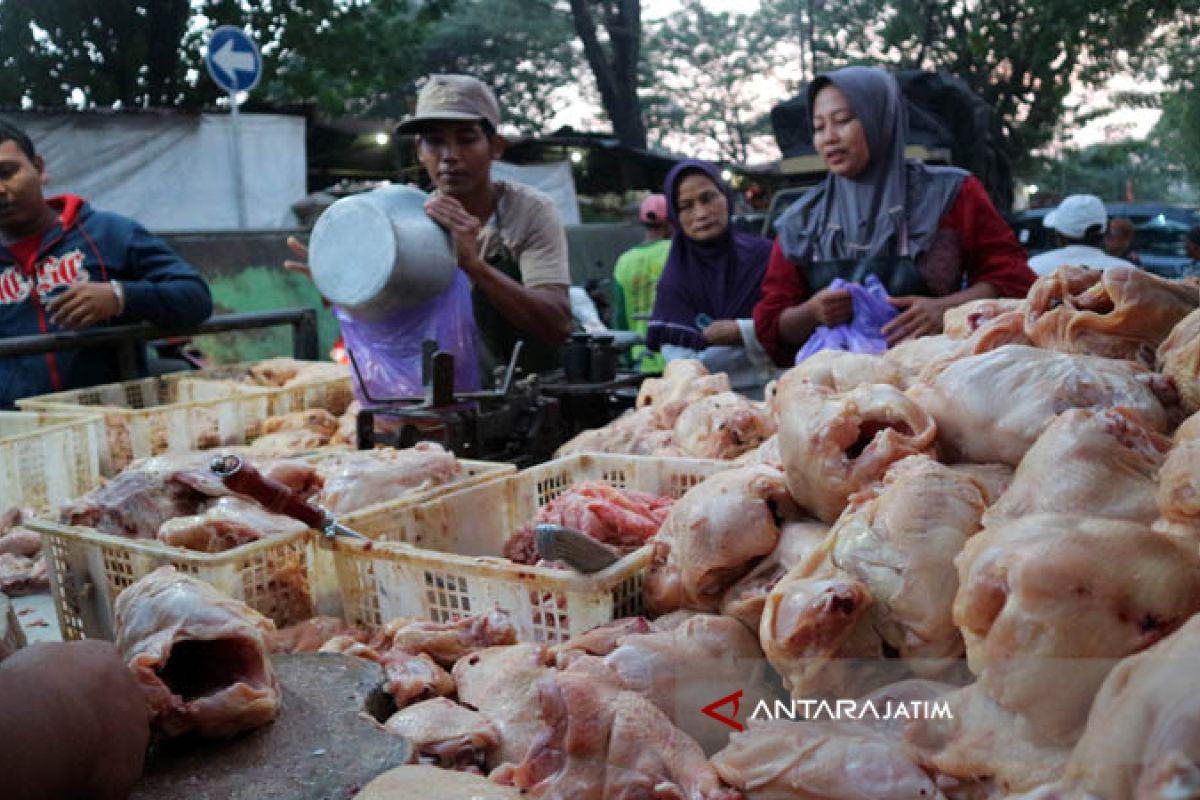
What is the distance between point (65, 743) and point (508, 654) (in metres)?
0.86

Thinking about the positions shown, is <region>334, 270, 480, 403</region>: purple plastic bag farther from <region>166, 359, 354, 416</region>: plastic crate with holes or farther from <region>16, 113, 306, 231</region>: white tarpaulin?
<region>16, 113, 306, 231</region>: white tarpaulin

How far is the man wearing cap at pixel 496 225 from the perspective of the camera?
4270 mm

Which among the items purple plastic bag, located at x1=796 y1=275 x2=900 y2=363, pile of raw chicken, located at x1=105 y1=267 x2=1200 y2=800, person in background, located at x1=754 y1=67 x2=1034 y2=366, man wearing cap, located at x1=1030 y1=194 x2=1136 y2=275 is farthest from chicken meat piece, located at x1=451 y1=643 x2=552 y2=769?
man wearing cap, located at x1=1030 y1=194 x2=1136 y2=275

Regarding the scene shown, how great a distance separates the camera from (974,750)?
132 cm

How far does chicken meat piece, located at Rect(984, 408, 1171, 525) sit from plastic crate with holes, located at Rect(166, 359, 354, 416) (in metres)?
3.75

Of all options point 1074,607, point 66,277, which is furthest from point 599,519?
point 66,277

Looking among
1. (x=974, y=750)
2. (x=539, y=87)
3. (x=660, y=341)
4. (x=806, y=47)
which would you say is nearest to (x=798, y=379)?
(x=974, y=750)

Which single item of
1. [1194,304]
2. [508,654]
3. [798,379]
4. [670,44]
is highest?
[670,44]

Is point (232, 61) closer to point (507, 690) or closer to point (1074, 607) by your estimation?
point (507, 690)

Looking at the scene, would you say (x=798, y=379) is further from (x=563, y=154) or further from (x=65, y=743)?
(x=563, y=154)

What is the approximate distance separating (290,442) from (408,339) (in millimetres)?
867

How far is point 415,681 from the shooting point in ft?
6.84

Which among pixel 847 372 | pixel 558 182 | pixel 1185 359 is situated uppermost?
pixel 558 182

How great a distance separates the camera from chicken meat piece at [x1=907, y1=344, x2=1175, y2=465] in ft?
5.78
